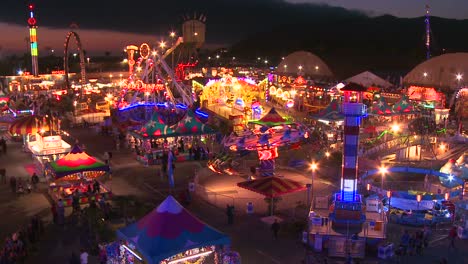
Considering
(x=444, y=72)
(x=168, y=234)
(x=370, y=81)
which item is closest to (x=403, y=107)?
(x=444, y=72)

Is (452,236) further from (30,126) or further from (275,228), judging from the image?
(30,126)

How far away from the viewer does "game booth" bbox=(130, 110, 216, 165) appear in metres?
28.1

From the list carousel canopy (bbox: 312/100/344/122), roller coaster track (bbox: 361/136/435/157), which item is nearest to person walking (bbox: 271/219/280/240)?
roller coaster track (bbox: 361/136/435/157)

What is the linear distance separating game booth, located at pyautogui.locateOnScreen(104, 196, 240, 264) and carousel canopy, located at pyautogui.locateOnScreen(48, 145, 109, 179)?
8.46 m

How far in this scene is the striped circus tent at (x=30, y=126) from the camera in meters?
27.5

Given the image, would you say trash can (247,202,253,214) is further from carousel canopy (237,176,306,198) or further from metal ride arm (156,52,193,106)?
metal ride arm (156,52,193,106)

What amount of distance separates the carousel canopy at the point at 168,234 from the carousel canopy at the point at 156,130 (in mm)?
15976

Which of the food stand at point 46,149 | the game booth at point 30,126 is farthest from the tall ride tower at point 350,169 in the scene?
the game booth at point 30,126

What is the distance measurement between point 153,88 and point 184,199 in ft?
61.1

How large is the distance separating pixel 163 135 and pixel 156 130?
0.50 m

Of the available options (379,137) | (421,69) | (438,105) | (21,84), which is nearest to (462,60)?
Answer: (421,69)

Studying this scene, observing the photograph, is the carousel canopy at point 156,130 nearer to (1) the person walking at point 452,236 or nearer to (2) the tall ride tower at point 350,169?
(2) the tall ride tower at point 350,169

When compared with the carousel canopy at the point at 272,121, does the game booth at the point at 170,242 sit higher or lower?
lower

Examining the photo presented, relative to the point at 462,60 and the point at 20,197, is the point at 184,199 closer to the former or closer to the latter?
the point at 20,197
